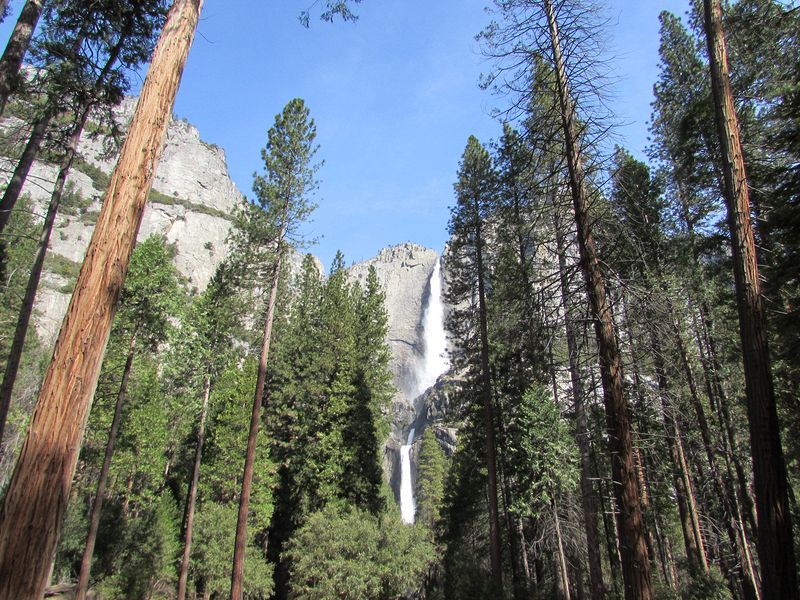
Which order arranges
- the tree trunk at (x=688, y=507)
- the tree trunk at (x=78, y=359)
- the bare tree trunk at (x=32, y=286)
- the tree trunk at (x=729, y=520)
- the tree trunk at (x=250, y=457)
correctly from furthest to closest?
the tree trunk at (x=688, y=507) < the tree trunk at (x=729, y=520) < the tree trunk at (x=250, y=457) < the bare tree trunk at (x=32, y=286) < the tree trunk at (x=78, y=359)

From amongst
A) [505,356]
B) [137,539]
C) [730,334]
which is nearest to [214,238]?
[137,539]

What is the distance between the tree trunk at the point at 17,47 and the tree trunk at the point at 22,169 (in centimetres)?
83

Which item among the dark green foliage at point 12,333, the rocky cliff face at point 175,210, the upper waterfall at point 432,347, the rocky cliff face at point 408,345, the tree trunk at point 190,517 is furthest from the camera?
the upper waterfall at point 432,347

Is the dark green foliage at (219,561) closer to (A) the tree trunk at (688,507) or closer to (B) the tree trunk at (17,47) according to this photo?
(A) the tree trunk at (688,507)

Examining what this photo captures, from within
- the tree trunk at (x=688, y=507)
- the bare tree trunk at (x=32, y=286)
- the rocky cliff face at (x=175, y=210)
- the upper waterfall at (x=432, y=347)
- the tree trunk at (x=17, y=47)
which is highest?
the rocky cliff face at (x=175, y=210)

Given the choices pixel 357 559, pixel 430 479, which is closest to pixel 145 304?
pixel 357 559

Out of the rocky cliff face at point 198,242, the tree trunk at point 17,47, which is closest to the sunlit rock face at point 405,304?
the rocky cliff face at point 198,242

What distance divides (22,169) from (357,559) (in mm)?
13919

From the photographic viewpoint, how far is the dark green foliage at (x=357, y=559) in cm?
1412

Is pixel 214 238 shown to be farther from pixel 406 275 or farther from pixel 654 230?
pixel 654 230

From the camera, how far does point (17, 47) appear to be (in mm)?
7223

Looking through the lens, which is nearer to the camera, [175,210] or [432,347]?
[175,210]

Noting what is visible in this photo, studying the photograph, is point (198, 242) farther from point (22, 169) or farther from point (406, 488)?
point (22, 169)

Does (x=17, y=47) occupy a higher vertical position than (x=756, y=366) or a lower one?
higher
